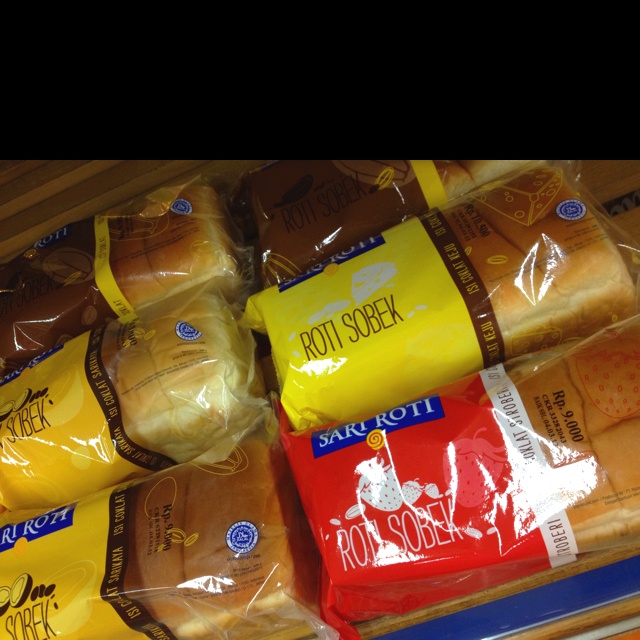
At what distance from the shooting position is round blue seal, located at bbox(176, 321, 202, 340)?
3.43 ft

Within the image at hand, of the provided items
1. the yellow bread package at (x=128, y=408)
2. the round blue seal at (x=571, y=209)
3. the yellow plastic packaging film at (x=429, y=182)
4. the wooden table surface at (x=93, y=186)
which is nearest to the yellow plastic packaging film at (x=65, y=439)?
the yellow bread package at (x=128, y=408)

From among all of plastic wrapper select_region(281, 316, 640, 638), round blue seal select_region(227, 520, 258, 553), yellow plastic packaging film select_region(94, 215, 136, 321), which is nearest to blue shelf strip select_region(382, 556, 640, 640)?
plastic wrapper select_region(281, 316, 640, 638)

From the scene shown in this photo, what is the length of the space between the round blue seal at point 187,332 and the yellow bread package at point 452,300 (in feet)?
0.46

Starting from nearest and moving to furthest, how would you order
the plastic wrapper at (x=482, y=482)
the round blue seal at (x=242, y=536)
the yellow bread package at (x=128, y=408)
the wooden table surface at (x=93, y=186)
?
the plastic wrapper at (x=482, y=482) → the round blue seal at (x=242, y=536) → the yellow bread package at (x=128, y=408) → the wooden table surface at (x=93, y=186)

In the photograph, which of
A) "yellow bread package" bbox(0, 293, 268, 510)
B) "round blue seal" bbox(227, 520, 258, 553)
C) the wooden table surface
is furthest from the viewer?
the wooden table surface

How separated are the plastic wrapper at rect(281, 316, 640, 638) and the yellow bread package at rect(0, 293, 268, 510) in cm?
24

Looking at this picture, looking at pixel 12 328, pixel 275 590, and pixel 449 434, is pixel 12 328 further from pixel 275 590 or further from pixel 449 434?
pixel 449 434

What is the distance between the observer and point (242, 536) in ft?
2.84

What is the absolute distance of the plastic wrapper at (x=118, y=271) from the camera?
1146mm

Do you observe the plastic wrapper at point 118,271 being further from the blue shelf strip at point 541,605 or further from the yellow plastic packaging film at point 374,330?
the blue shelf strip at point 541,605

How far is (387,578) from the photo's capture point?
0.80m

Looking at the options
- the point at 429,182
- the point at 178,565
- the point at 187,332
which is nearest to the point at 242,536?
the point at 178,565

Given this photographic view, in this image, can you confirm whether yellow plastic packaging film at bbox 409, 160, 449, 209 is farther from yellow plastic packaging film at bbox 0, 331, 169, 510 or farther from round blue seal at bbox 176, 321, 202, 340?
yellow plastic packaging film at bbox 0, 331, 169, 510
